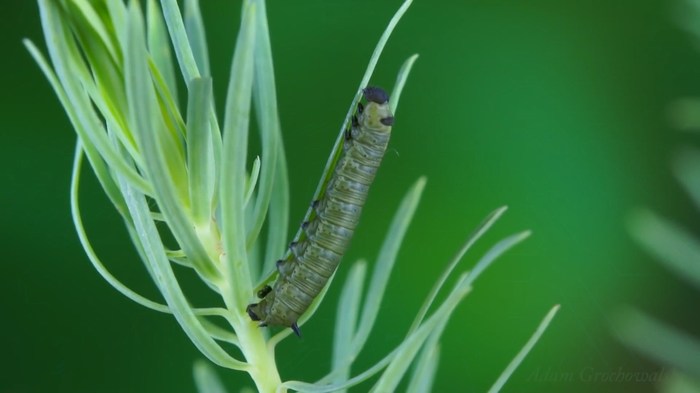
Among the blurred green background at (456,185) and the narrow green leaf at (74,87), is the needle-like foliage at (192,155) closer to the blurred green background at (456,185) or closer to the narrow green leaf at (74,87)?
the narrow green leaf at (74,87)

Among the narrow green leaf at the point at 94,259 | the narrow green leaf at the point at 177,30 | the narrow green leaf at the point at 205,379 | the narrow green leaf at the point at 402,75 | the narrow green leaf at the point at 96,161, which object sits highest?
the narrow green leaf at the point at 177,30

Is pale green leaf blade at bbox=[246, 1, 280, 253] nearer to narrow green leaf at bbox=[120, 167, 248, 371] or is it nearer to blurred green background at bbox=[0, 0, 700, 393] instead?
narrow green leaf at bbox=[120, 167, 248, 371]

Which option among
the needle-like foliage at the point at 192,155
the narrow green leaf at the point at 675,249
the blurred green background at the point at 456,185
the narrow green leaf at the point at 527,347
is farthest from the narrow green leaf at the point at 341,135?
the blurred green background at the point at 456,185

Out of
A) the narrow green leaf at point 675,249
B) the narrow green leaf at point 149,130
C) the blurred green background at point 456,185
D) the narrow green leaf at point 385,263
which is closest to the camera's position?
the narrow green leaf at point 149,130

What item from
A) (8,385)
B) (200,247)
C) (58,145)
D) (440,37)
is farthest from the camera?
(440,37)

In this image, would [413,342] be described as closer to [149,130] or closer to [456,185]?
[149,130]

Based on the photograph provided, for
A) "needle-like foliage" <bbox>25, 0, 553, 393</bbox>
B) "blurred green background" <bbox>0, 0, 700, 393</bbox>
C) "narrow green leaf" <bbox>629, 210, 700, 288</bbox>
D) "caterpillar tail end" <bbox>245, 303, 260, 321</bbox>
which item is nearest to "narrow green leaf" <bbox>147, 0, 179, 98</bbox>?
"needle-like foliage" <bbox>25, 0, 553, 393</bbox>

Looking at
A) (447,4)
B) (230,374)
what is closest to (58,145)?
(230,374)

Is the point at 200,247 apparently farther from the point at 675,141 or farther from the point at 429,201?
the point at 675,141
